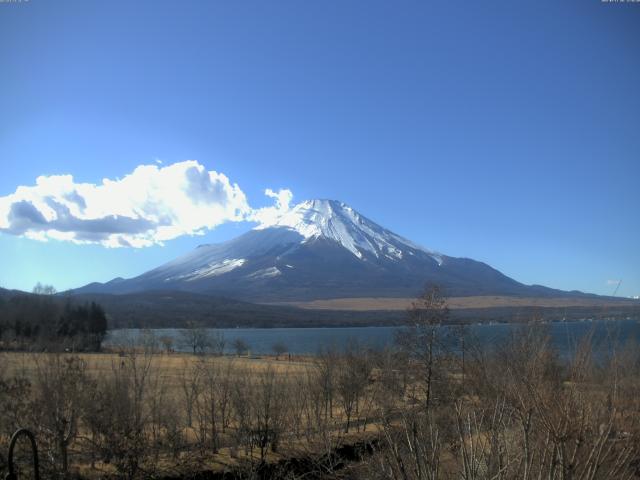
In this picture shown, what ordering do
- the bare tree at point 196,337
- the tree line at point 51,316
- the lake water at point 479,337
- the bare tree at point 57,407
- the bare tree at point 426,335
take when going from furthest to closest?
the bare tree at point 196,337, the tree line at point 51,316, the bare tree at point 426,335, the bare tree at point 57,407, the lake water at point 479,337

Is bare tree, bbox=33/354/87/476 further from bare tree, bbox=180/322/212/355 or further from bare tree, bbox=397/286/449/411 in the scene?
bare tree, bbox=180/322/212/355

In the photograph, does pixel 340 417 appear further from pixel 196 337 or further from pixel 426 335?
pixel 196 337

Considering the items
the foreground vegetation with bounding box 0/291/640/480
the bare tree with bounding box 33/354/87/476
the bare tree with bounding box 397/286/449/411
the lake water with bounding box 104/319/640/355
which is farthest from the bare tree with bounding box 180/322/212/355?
the bare tree with bounding box 33/354/87/476

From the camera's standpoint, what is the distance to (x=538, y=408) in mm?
4484

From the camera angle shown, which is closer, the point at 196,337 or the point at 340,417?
the point at 340,417

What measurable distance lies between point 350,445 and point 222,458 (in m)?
5.01

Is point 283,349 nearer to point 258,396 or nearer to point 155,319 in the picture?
point 258,396

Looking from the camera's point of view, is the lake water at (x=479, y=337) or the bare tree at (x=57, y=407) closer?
the lake water at (x=479, y=337)

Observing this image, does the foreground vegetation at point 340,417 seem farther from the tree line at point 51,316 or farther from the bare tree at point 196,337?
the bare tree at point 196,337

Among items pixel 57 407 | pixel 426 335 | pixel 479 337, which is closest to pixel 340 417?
pixel 426 335

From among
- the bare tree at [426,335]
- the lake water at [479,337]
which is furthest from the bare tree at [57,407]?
the bare tree at [426,335]

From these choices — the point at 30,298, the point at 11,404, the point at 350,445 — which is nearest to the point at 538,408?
the point at 11,404

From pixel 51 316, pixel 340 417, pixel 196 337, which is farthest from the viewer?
pixel 196 337

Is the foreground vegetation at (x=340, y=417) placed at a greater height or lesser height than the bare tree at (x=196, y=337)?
greater
